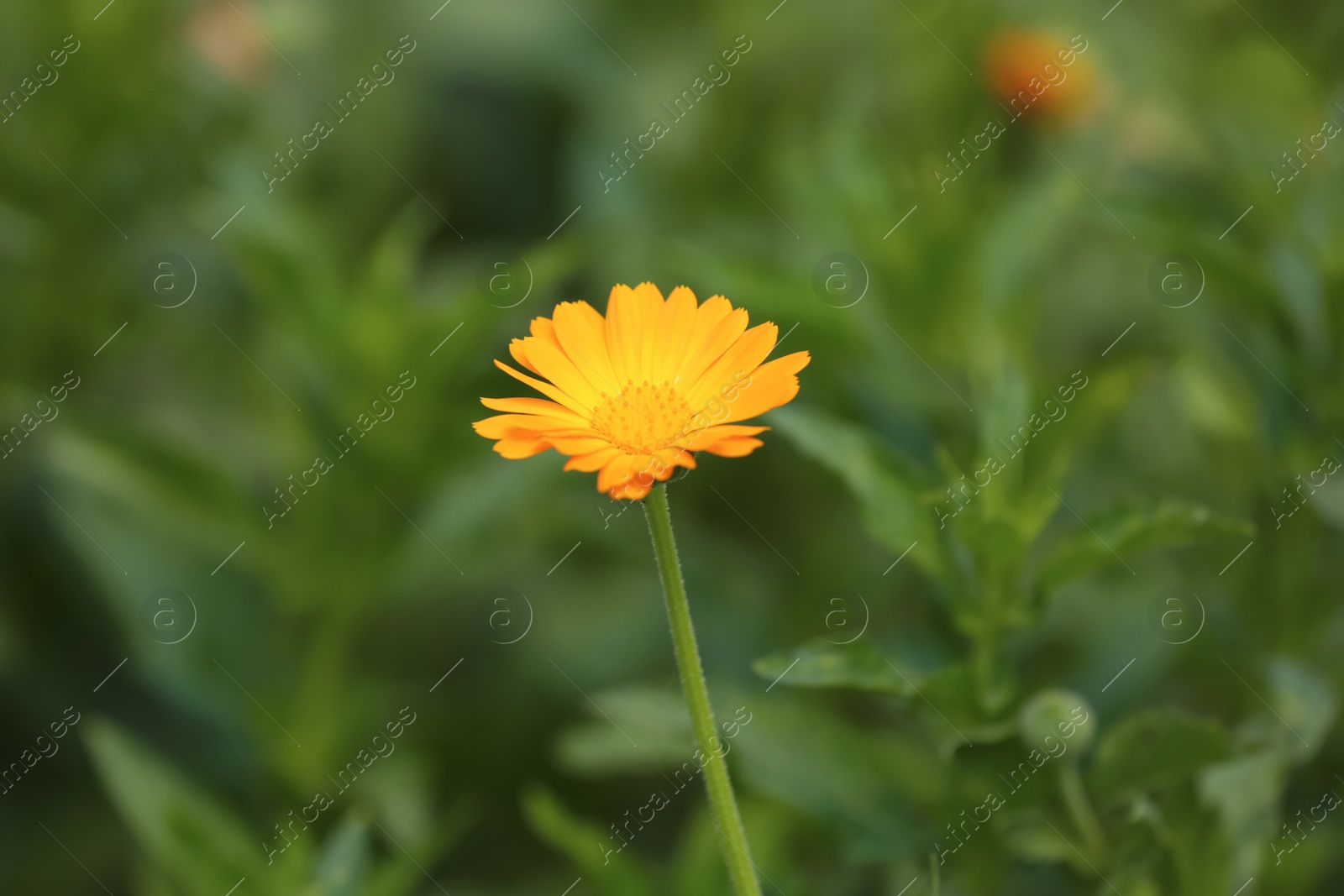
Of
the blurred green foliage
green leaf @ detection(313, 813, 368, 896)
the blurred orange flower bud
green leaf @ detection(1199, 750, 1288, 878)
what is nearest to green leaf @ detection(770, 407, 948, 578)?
the blurred green foliage

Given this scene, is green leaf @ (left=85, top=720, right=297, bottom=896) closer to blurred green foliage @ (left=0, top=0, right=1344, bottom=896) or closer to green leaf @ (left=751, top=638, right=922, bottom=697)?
blurred green foliage @ (left=0, top=0, right=1344, bottom=896)

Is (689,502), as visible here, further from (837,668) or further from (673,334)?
(673,334)

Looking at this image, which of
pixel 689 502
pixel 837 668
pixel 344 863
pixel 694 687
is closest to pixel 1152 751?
pixel 837 668

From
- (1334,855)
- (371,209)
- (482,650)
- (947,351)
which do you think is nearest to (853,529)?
(947,351)

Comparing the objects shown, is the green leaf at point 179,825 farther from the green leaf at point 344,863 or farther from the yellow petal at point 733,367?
the yellow petal at point 733,367

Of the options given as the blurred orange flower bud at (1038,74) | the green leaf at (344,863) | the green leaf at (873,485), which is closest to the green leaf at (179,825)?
the green leaf at (344,863)

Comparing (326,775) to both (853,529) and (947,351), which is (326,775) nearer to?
(853,529)
